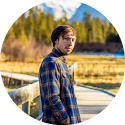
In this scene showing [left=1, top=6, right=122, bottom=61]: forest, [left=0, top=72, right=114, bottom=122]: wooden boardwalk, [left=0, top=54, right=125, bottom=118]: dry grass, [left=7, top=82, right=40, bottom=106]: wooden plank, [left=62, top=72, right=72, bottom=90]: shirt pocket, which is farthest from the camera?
[left=1, top=6, right=122, bottom=61]: forest

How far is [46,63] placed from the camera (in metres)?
1.85

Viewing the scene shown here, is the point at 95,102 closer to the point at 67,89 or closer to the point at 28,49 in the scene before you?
the point at 67,89

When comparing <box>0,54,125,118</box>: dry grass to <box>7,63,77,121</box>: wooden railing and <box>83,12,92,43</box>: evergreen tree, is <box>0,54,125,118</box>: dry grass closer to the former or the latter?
<box>7,63,77,121</box>: wooden railing

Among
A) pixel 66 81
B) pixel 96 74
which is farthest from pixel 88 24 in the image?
pixel 66 81

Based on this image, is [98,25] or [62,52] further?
[98,25]

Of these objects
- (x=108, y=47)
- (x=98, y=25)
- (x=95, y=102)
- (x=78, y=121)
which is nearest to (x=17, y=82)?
(x=95, y=102)

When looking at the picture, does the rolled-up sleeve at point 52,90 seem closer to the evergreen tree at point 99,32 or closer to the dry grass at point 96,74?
the dry grass at point 96,74

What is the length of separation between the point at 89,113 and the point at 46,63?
9.51 feet

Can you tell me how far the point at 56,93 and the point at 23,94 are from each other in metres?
0.87

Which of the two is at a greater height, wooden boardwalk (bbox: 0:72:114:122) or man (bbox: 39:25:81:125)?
man (bbox: 39:25:81:125)

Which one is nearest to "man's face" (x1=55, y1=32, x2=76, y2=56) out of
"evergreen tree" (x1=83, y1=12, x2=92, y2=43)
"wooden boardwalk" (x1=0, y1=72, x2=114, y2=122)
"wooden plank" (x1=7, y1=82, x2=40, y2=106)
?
"wooden plank" (x1=7, y1=82, x2=40, y2=106)

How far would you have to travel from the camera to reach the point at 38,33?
1875 inches

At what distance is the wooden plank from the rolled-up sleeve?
0.56 meters

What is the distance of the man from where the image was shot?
1738 millimetres
